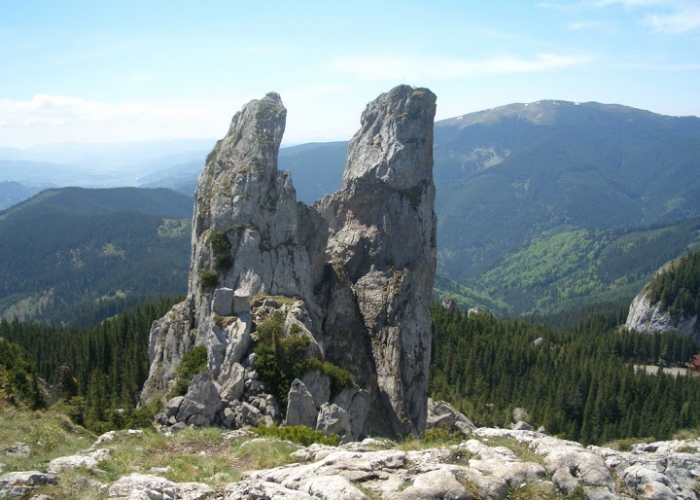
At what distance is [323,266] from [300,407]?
2342cm

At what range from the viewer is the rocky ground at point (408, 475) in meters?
17.1

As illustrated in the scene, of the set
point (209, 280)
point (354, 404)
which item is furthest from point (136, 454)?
point (209, 280)

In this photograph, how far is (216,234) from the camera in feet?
161

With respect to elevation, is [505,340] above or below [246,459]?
below

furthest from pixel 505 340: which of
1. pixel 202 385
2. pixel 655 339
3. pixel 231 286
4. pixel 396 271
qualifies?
pixel 202 385

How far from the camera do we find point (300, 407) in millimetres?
35812

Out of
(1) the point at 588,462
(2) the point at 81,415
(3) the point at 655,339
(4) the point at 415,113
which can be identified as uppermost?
(4) the point at 415,113

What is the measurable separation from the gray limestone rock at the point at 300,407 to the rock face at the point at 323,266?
6.77 ft

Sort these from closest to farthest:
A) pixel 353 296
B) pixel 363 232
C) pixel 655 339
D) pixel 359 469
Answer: pixel 359 469, pixel 353 296, pixel 363 232, pixel 655 339

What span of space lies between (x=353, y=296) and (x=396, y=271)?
18.9 feet

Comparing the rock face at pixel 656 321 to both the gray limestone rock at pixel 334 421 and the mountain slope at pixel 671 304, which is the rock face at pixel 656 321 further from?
the gray limestone rock at pixel 334 421

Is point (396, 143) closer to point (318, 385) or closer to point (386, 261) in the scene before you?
point (386, 261)

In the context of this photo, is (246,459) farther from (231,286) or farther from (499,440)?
(231,286)

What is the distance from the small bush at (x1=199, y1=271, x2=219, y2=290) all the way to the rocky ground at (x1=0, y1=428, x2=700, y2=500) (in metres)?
25.6
